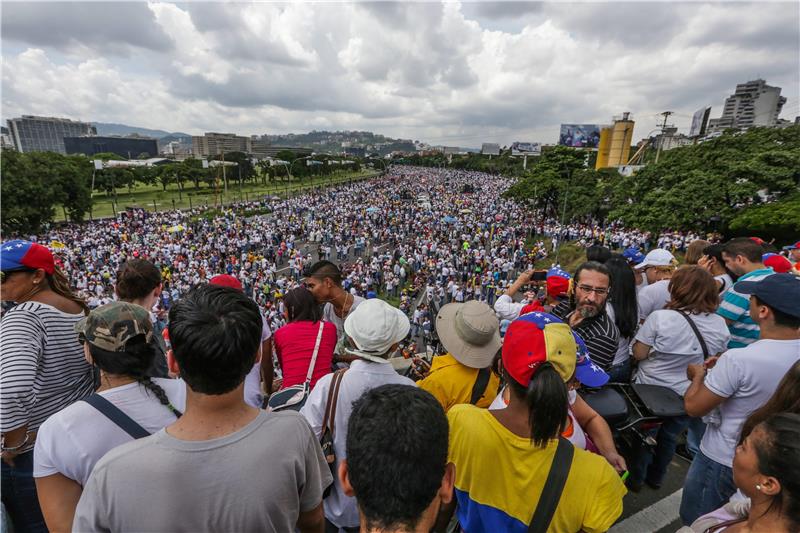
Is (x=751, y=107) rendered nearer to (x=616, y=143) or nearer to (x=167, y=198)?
(x=616, y=143)

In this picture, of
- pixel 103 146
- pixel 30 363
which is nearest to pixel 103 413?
pixel 30 363

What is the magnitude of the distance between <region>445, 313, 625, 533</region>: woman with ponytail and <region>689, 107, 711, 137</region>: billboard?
110 metres

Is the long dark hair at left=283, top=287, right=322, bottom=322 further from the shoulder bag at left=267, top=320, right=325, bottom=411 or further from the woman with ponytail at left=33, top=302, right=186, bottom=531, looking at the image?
the woman with ponytail at left=33, top=302, right=186, bottom=531

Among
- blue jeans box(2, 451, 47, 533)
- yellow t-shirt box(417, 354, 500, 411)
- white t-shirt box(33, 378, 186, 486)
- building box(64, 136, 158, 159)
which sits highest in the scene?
building box(64, 136, 158, 159)

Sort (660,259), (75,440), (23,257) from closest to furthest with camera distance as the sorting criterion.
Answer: (75,440), (23,257), (660,259)

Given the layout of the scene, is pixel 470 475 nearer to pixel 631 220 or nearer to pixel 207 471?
pixel 207 471

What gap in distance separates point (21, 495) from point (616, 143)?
244 ft

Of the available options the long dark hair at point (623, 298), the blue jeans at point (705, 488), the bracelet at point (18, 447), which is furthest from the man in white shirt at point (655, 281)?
the bracelet at point (18, 447)

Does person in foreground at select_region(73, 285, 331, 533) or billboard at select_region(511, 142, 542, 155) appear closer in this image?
person in foreground at select_region(73, 285, 331, 533)

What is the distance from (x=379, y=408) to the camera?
3.72 feet

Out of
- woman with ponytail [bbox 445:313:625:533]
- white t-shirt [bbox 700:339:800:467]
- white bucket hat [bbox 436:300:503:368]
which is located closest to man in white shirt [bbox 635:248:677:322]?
white t-shirt [bbox 700:339:800:467]

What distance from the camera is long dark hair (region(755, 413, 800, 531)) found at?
3.70 feet

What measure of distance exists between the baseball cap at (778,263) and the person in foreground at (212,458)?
4.48 metres

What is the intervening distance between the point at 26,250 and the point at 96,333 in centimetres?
115
